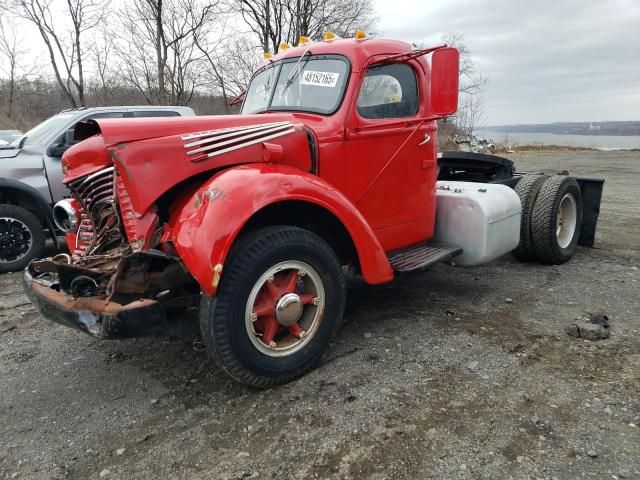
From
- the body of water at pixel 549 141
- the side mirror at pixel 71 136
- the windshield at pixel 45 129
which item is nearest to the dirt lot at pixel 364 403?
the side mirror at pixel 71 136

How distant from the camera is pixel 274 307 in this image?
292 cm

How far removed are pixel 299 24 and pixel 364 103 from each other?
2282cm

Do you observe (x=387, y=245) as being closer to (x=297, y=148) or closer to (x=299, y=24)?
(x=297, y=148)

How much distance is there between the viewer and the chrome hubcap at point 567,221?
579 cm

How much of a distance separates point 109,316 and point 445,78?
2.66 metres

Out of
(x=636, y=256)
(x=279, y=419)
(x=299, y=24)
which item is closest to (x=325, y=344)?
(x=279, y=419)

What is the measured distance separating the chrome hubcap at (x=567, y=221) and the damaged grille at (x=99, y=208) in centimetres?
488

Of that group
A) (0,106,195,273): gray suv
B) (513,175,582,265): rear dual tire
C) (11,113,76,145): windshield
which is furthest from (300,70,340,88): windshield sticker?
(11,113,76,145): windshield

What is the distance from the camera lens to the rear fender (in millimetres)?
2570

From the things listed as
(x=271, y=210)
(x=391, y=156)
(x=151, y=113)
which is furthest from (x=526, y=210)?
(x=151, y=113)

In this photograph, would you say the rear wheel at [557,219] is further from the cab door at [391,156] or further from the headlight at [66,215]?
the headlight at [66,215]

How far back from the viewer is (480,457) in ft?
7.75

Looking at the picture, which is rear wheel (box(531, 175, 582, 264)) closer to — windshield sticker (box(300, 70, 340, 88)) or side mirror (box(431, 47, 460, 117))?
side mirror (box(431, 47, 460, 117))

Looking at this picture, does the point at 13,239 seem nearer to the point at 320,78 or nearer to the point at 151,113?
the point at 151,113
